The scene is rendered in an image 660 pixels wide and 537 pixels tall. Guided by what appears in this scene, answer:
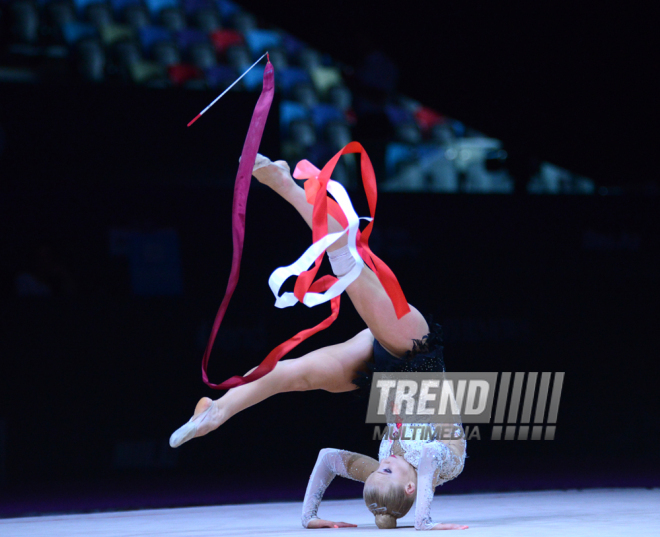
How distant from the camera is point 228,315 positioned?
16.4ft

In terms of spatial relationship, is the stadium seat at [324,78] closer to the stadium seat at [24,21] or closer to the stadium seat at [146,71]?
the stadium seat at [146,71]

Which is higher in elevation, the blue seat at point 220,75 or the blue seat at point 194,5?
the blue seat at point 194,5

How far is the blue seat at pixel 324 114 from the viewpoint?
678cm

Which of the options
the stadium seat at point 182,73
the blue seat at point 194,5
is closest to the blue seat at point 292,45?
the blue seat at point 194,5

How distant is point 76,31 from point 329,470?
417 centimetres

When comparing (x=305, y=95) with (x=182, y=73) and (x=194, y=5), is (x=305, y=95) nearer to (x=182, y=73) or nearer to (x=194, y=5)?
(x=182, y=73)

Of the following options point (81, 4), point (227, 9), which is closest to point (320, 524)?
point (81, 4)

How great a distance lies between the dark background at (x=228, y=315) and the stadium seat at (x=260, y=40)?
2.11 meters

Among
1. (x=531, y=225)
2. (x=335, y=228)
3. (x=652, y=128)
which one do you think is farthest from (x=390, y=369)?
(x=652, y=128)

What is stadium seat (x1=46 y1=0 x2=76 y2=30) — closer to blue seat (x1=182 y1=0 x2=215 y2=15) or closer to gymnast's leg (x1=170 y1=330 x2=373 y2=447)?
blue seat (x1=182 y1=0 x2=215 y2=15)

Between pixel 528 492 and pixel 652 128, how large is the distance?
3453 millimetres

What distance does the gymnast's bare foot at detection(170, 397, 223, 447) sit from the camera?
10.2 ft

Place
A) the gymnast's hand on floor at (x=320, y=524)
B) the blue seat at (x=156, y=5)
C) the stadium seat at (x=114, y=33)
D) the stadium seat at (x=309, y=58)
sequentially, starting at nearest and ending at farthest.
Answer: the gymnast's hand on floor at (x=320, y=524)
the stadium seat at (x=114, y=33)
the blue seat at (x=156, y=5)
the stadium seat at (x=309, y=58)

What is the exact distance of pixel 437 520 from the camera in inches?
144
